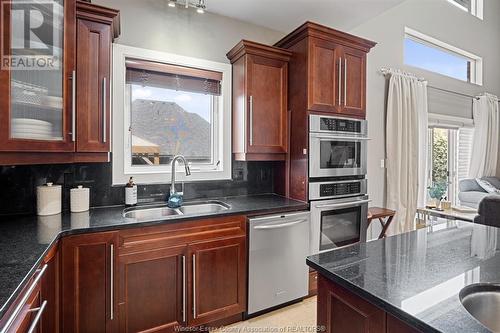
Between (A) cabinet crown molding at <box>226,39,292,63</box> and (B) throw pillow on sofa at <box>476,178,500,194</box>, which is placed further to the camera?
(B) throw pillow on sofa at <box>476,178,500,194</box>

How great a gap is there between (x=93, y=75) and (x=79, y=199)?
894 millimetres

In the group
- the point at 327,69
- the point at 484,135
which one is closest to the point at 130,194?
the point at 327,69

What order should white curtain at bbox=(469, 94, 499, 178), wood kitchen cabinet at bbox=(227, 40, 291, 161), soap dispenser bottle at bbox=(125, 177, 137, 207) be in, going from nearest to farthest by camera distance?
1. soap dispenser bottle at bbox=(125, 177, 137, 207)
2. wood kitchen cabinet at bbox=(227, 40, 291, 161)
3. white curtain at bbox=(469, 94, 499, 178)

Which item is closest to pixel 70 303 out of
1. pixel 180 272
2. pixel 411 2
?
pixel 180 272

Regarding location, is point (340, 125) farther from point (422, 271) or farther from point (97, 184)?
point (97, 184)

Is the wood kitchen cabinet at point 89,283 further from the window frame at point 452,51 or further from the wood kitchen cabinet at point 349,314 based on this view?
the window frame at point 452,51

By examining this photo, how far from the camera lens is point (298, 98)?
249 centimetres

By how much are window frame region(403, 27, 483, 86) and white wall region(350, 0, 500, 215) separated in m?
0.07

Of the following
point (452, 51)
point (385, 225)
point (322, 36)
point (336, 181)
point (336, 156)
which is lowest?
point (385, 225)

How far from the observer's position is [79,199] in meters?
1.94

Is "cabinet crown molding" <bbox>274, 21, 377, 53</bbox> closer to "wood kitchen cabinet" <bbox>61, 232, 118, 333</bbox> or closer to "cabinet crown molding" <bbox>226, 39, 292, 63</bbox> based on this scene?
"cabinet crown molding" <bbox>226, 39, 292, 63</bbox>

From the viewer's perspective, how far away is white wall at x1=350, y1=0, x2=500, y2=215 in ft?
11.7

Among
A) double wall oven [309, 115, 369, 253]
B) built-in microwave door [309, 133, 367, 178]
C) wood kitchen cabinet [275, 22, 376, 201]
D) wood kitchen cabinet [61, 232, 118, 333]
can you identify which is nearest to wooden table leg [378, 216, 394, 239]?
double wall oven [309, 115, 369, 253]

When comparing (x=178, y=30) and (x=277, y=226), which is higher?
(x=178, y=30)
